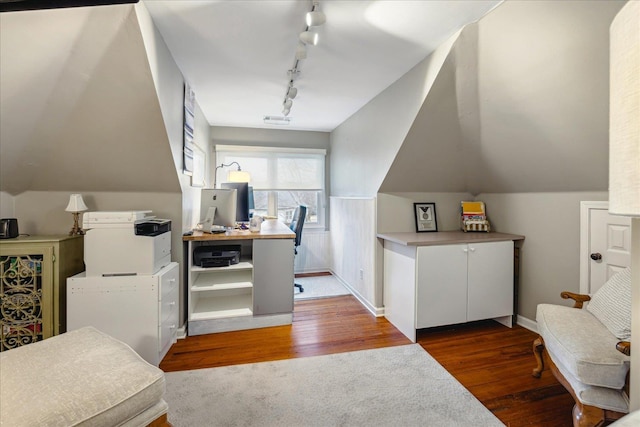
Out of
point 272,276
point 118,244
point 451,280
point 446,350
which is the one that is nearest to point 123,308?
point 118,244

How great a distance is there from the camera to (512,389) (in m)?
1.94

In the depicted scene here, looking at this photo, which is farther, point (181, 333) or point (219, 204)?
point (219, 204)

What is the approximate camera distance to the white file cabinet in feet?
6.89

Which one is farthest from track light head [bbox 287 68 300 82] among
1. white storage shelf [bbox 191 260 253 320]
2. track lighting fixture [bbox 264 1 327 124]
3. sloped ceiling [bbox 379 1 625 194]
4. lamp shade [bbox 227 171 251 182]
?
white storage shelf [bbox 191 260 253 320]

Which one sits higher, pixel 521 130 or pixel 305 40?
pixel 305 40

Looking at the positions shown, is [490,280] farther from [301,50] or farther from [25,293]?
[25,293]

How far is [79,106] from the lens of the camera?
2016 mm

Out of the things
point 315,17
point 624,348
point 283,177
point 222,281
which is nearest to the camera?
point 624,348

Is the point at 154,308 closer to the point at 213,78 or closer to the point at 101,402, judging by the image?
the point at 101,402

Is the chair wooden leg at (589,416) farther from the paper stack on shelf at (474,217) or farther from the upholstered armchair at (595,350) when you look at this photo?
the paper stack on shelf at (474,217)

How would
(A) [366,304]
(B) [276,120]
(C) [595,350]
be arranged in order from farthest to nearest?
1. (B) [276,120]
2. (A) [366,304]
3. (C) [595,350]

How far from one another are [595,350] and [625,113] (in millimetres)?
1448

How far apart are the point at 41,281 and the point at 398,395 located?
2.66 meters

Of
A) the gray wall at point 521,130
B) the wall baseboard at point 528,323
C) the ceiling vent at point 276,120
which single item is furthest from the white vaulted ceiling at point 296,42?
the wall baseboard at point 528,323
